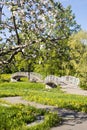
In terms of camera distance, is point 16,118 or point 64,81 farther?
point 64,81

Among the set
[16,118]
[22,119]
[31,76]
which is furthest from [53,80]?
[22,119]

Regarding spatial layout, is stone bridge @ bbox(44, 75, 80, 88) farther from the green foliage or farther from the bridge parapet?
the green foliage

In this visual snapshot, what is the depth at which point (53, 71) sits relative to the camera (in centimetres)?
6278

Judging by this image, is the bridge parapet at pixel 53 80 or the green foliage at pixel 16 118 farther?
the bridge parapet at pixel 53 80

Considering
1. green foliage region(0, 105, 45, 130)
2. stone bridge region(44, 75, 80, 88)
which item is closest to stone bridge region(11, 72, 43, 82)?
stone bridge region(44, 75, 80, 88)

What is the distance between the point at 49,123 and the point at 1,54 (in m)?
3.91

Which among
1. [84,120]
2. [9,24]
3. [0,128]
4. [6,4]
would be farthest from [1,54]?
[84,120]

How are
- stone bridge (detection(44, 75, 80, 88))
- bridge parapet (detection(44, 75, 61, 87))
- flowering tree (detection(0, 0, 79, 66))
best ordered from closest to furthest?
flowering tree (detection(0, 0, 79, 66)) → stone bridge (detection(44, 75, 80, 88)) → bridge parapet (detection(44, 75, 61, 87))

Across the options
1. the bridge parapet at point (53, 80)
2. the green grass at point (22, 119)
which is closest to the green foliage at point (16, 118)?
the green grass at point (22, 119)

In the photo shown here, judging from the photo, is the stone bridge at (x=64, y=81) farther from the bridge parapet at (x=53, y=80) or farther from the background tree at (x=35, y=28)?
the background tree at (x=35, y=28)

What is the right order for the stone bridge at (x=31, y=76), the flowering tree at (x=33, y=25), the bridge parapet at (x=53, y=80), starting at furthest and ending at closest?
the stone bridge at (x=31, y=76)
the bridge parapet at (x=53, y=80)
the flowering tree at (x=33, y=25)

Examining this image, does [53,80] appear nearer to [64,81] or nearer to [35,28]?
[64,81]

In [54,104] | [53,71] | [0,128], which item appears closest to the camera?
[0,128]

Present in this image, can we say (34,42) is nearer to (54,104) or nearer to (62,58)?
(62,58)
